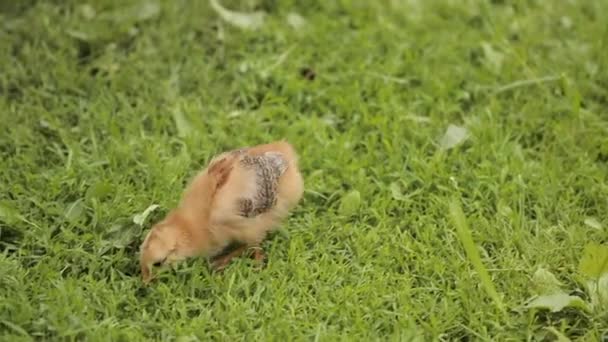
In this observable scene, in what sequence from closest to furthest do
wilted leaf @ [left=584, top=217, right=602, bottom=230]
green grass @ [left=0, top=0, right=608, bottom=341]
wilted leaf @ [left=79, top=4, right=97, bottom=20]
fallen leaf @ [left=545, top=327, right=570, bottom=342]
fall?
1. fallen leaf @ [left=545, top=327, right=570, bottom=342]
2. green grass @ [left=0, top=0, right=608, bottom=341]
3. wilted leaf @ [left=584, top=217, right=602, bottom=230]
4. wilted leaf @ [left=79, top=4, right=97, bottom=20]

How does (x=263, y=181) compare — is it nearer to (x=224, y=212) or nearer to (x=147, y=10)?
(x=224, y=212)

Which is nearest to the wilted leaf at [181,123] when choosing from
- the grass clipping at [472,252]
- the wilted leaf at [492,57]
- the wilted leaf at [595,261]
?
the grass clipping at [472,252]

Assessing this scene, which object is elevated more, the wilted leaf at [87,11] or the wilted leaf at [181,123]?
the wilted leaf at [87,11]

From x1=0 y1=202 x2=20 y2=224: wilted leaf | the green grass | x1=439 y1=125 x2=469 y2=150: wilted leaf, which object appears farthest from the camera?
x1=439 y1=125 x2=469 y2=150: wilted leaf

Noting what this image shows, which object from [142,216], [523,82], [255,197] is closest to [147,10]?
[142,216]

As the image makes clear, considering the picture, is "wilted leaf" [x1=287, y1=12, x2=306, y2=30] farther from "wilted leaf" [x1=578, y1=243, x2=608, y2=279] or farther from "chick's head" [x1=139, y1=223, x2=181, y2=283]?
"wilted leaf" [x1=578, y1=243, x2=608, y2=279]

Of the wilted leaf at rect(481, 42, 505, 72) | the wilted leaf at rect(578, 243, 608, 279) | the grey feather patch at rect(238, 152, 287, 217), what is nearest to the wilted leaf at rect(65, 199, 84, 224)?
the grey feather patch at rect(238, 152, 287, 217)

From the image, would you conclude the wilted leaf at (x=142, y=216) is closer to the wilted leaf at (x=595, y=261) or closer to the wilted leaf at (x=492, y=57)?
the wilted leaf at (x=595, y=261)

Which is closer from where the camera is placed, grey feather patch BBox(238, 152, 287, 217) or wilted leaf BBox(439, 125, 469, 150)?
grey feather patch BBox(238, 152, 287, 217)
